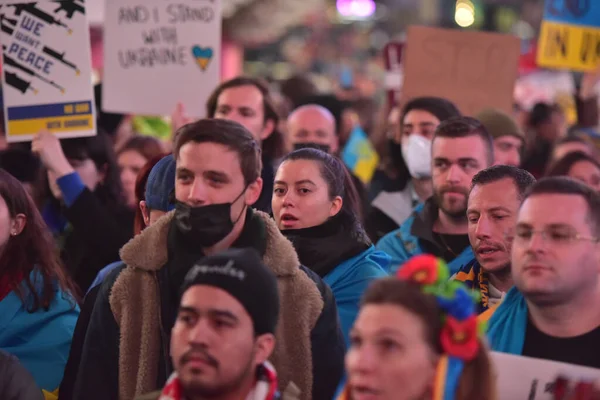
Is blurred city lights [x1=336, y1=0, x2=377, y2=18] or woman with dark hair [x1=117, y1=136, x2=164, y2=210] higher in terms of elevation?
blurred city lights [x1=336, y1=0, x2=377, y2=18]

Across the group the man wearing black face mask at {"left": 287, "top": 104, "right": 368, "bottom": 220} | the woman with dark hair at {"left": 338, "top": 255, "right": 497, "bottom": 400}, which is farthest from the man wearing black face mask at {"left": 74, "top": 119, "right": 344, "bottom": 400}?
the man wearing black face mask at {"left": 287, "top": 104, "right": 368, "bottom": 220}

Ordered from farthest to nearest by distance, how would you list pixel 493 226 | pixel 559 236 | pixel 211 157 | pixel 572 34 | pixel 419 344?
pixel 572 34, pixel 493 226, pixel 211 157, pixel 559 236, pixel 419 344

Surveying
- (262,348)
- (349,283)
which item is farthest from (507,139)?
(262,348)

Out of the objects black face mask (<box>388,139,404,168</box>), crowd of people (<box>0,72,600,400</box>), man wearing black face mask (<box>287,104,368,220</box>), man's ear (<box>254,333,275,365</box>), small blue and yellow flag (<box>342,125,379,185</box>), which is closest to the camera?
crowd of people (<box>0,72,600,400</box>)

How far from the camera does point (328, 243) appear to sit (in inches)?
212

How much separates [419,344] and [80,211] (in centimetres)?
332

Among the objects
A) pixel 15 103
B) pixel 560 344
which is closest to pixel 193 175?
pixel 560 344

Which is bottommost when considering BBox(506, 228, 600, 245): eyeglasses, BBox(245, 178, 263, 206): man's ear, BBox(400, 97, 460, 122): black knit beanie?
BBox(506, 228, 600, 245): eyeglasses

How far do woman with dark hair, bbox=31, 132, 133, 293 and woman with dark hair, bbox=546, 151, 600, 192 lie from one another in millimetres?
2856

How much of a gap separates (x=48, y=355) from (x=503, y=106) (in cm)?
463

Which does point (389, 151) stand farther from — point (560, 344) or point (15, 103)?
point (560, 344)

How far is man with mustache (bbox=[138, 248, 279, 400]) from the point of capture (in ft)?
12.1

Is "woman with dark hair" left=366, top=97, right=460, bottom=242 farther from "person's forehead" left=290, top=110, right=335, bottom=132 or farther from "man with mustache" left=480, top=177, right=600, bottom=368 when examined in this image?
"man with mustache" left=480, top=177, right=600, bottom=368

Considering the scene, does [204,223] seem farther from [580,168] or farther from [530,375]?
[580,168]
